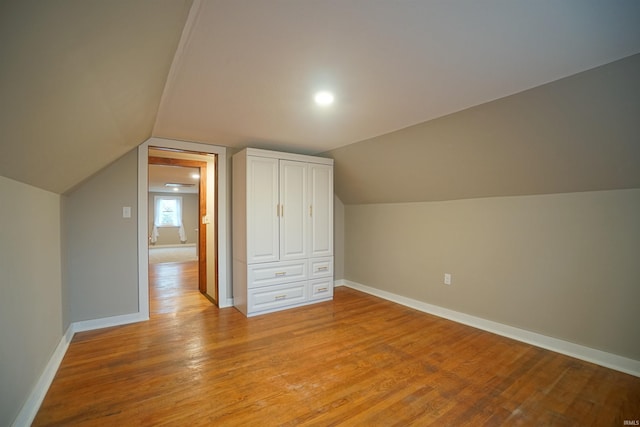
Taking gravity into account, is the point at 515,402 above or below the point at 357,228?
below

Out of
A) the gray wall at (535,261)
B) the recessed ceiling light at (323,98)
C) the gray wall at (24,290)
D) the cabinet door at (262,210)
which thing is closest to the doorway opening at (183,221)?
the cabinet door at (262,210)

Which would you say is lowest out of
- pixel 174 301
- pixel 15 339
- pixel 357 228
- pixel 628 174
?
pixel 174 301

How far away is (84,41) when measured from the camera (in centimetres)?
101

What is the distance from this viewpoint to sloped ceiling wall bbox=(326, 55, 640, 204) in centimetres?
189

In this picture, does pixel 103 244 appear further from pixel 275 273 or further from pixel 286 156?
pixel 286 156

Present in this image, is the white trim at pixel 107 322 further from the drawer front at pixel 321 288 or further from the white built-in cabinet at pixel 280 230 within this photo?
the drawer front at pixel 321 288

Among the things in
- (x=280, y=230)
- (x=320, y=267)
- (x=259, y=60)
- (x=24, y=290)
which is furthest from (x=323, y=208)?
(x=24, y=290)

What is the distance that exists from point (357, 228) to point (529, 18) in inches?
143

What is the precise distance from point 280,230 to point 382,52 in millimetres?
2526

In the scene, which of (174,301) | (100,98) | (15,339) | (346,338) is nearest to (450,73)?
(100,98)

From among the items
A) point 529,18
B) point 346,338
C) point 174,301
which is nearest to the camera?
point 529,18

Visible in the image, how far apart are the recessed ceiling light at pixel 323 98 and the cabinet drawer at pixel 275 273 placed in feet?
6.84

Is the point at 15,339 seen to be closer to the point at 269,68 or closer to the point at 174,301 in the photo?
the point at 269,68

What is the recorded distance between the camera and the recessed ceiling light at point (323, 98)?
86.0 inches
